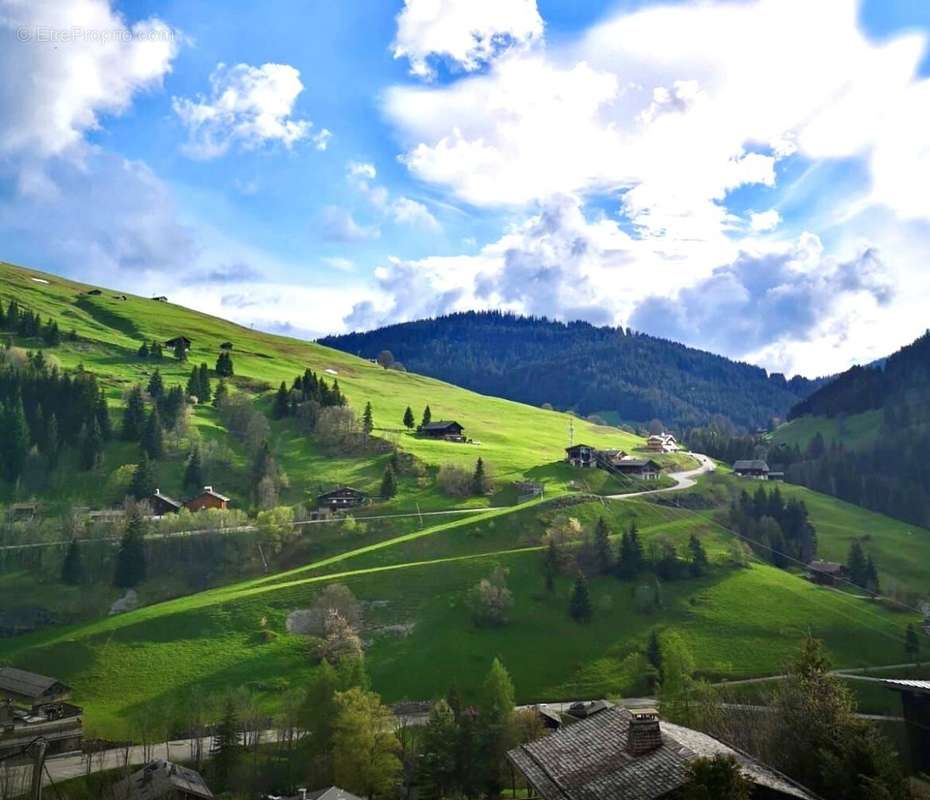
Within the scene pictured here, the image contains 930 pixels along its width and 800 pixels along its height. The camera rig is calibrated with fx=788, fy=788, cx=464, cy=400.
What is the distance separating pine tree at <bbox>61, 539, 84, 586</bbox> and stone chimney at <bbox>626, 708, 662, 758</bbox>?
8805 centimetres

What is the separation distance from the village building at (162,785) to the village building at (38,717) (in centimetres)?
1406

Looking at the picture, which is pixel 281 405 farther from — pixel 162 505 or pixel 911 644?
pixel 911 644

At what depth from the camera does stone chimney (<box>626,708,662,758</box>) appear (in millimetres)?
24984

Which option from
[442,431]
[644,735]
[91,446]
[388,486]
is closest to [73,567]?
[91,446]

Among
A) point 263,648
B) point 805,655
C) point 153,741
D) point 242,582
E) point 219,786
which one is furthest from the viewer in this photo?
point 242,582

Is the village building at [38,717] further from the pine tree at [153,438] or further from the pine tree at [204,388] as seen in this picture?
the pine tree at [204,388]

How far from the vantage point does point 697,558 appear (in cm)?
9556

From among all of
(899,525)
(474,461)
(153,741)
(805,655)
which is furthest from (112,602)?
(899,525)

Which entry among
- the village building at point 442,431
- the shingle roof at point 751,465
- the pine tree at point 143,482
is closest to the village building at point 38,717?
the pine tree at point 143,482

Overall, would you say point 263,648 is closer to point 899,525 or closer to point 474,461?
point 474,461

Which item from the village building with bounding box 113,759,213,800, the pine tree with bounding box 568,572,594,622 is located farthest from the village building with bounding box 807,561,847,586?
the village building with bounding box 113,759,213,800

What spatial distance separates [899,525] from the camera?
14462 cm

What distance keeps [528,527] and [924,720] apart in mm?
61871

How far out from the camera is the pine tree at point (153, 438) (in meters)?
128
